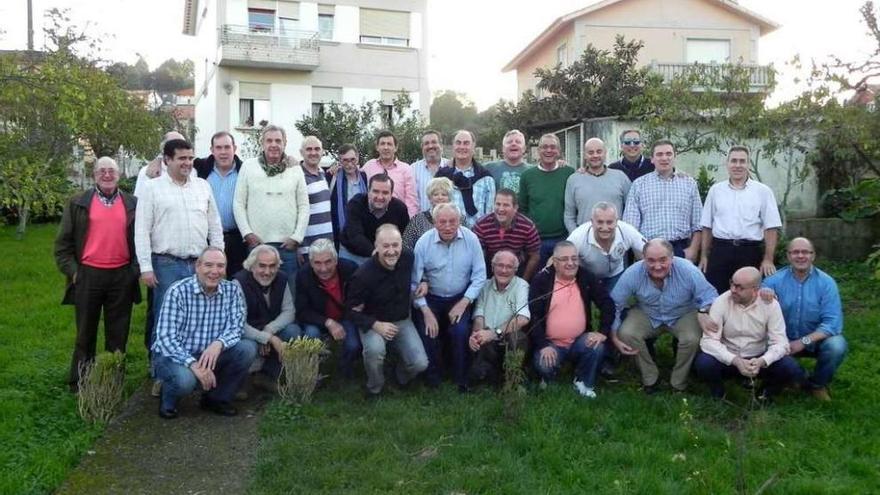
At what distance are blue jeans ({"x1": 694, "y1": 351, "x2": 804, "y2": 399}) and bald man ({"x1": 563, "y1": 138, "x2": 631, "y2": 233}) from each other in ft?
5.06

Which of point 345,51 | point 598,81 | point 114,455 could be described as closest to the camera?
point 114,455

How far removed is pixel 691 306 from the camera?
603 cm

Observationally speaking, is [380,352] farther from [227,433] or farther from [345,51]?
[345,51]

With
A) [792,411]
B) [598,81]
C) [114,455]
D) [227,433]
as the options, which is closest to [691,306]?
[792,411]

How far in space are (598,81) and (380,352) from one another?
51.2 feet

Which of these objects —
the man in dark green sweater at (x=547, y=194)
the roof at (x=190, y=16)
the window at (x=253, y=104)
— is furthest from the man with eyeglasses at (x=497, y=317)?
the roof at (x=190, y=16)

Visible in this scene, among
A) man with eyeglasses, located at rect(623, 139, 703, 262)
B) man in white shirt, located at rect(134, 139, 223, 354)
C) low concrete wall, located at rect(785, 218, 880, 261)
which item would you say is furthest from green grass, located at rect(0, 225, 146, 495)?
low concrete wall, located at rect(785, 218, 880, 261)

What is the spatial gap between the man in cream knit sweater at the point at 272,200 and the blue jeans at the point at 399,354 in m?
0.98

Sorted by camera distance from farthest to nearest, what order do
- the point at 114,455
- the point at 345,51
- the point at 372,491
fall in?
the point at 345,51 < the point at 114,455 < the point at 372,491

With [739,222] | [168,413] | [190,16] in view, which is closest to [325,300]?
[168,413]

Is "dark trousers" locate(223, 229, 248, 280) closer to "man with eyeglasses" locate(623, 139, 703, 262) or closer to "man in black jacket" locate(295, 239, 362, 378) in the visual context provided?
"man in black jacket" locate(295, 239, 362, 378)

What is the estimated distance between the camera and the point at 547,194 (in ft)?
22.3

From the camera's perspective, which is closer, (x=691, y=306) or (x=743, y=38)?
(x=691, y=306)

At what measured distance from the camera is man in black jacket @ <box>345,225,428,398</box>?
19.1ft
